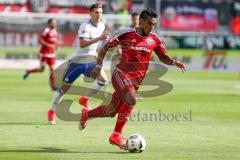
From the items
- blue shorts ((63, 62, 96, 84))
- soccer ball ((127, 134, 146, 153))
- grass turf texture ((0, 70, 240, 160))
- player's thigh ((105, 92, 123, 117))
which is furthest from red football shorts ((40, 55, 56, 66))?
soccer ball ((127, 134, 146, 153))

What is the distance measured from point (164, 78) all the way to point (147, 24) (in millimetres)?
21210

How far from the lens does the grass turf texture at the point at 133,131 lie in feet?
38.1

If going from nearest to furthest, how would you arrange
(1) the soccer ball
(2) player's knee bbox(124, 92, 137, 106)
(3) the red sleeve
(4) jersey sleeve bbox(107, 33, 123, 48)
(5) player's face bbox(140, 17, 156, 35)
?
(1) the soccer ball → (5) player's face bbox(140, 17, 156, 35) → (2) player's knee bbox(124, 92, 137, 106) → (4) jersey sleeve bbox(107, 33, 123, 48) → (3) the red sleeve

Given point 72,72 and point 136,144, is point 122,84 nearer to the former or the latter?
point 136,144

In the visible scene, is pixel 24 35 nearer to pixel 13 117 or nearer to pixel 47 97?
pixel 47 97

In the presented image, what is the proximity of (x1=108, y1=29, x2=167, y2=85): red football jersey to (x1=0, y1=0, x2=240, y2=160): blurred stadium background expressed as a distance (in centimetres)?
134

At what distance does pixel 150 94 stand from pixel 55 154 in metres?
12.5

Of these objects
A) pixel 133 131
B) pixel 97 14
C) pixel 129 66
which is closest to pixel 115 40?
pixel 129 66

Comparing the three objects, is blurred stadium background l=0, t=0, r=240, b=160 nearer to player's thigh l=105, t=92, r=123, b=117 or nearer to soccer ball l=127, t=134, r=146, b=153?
soccer ball l=127, t=134, r=146, b=153

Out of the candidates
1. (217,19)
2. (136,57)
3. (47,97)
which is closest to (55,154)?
(136,57)

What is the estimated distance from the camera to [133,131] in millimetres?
14617

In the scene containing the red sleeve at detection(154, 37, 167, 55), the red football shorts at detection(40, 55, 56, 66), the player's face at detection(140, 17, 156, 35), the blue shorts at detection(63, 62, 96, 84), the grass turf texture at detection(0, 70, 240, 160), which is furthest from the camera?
the red football shorts at detection(40, 55, 56, 66)

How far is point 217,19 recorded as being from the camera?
4994 cm

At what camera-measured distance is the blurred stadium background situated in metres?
12.3
